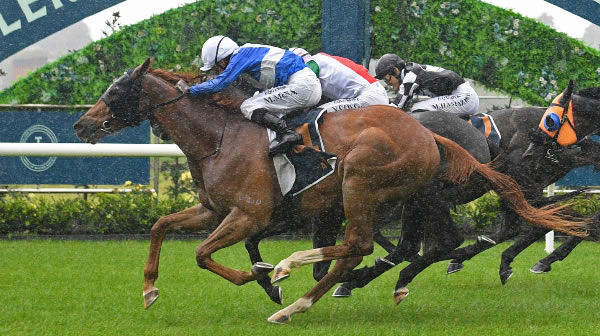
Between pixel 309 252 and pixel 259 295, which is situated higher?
pixel 309 252

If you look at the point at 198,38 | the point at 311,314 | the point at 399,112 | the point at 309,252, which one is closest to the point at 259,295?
the point at 311,314

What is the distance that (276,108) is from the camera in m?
5.69

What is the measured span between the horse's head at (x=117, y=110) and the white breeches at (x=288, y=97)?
648mm

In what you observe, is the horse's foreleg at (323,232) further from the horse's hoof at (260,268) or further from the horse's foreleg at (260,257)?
the horse's hoof at (260,268)

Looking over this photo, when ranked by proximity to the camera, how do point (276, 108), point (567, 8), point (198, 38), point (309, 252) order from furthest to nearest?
1. point (198, 38)
2. point (567, 8)
3. point (276, 108)
4. point (309, 252)

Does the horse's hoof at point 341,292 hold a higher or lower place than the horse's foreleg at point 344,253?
lower

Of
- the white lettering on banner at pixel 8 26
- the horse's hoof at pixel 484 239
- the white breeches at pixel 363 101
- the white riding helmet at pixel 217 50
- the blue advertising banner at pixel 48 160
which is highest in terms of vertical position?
the white riding helmet at pixel 217 50

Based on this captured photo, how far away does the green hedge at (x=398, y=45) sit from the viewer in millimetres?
10109

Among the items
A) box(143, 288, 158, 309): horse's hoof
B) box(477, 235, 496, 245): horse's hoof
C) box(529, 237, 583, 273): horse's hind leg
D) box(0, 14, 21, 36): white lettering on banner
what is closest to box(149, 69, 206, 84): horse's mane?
box(143, 288, 158, 309): horse's hoof

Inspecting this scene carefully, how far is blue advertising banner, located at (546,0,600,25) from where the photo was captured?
9.50 meters

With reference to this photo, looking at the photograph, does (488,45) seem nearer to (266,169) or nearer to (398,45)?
(398,45)

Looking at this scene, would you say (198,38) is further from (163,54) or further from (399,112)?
(399,112)

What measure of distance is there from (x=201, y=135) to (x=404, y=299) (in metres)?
1.75

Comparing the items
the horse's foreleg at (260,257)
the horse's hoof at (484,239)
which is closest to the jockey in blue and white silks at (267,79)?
the horse's foreleg at (260,257)
